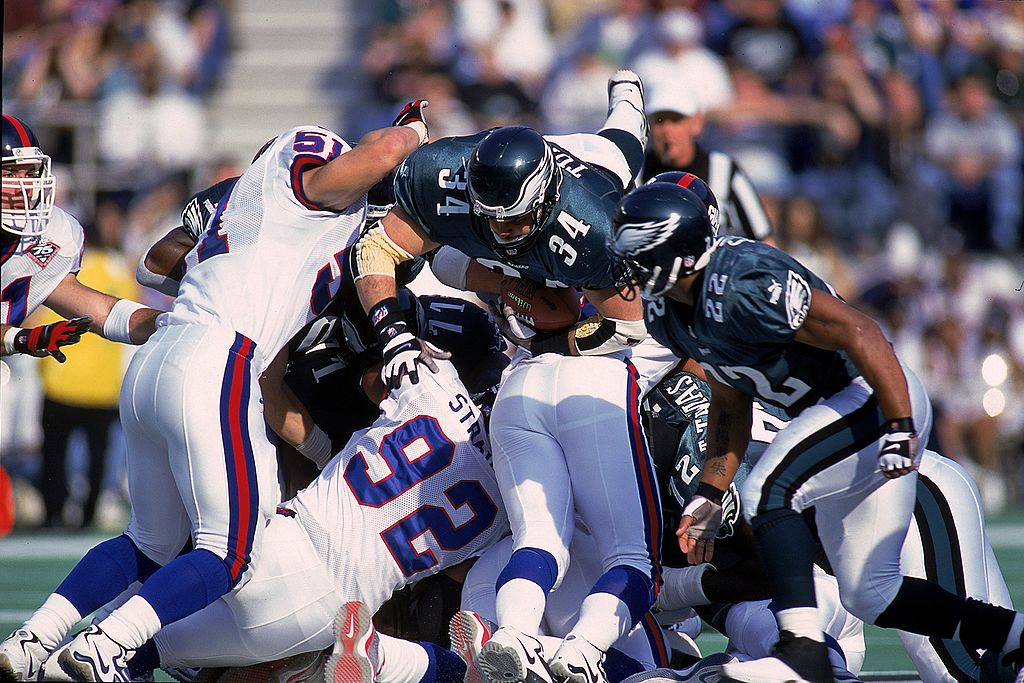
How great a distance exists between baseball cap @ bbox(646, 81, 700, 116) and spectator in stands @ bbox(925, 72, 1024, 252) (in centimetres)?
500

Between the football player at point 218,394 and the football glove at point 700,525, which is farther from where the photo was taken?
the football glove at point 700,525

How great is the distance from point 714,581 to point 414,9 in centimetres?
838

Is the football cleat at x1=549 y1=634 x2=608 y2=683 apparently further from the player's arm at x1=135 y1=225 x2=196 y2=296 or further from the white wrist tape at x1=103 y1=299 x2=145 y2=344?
the player's arm at x1=135 y1=225 x2=196 y2=296

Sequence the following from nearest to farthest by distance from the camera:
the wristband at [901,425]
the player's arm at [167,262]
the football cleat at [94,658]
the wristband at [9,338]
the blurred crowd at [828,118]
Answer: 1. the football cleat at [94,658]
2. the wristband at [901,425]
3. the wristband at [9,338]
4. the player's arm at [167,262]
5. the blurred crowd at [828,118]

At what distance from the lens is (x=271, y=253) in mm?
4180

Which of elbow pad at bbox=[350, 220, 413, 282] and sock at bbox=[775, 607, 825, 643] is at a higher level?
elbow pad at bbox=[350, 220, 413, 282]

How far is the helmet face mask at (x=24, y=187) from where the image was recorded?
4.44m

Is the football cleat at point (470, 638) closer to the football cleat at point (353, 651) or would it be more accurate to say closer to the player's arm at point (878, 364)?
the football cleat at point (353, 651)

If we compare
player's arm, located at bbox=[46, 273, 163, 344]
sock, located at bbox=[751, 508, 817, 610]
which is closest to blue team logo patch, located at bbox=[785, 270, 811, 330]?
sock, located at bbox=[751, 508, 817, 610]

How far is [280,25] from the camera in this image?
12.8 metres

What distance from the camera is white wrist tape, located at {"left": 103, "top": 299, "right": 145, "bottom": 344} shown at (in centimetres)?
462

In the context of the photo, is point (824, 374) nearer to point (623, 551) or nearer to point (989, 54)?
point (623, 551)

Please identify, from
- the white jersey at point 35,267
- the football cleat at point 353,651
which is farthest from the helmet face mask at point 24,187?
the football cleat at point 353,651

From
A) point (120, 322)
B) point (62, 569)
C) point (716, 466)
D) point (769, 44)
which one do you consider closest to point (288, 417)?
point (120, 322)
